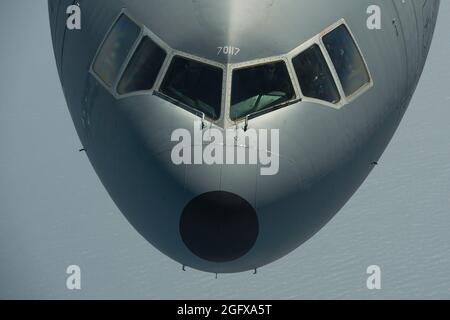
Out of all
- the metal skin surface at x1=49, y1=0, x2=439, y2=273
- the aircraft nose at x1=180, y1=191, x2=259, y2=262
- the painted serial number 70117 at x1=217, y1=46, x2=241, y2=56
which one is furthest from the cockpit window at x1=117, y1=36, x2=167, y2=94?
the aircraft nose at x1=180, y1=191, x2=259, y2=262

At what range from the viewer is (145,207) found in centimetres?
2769

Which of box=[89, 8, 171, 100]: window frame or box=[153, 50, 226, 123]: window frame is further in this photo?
box=[89, 8, 171, 100]: window frame

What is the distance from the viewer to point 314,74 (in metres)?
26.6

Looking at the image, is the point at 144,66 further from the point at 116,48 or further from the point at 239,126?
the point at 239,126

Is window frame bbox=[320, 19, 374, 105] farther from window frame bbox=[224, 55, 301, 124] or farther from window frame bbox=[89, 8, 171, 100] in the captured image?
window frame bbox=[89, 8, 171, 100]

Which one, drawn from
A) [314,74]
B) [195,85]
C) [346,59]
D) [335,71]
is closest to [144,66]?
[195,85]

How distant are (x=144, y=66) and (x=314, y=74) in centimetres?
325

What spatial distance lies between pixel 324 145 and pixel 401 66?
3.83 m

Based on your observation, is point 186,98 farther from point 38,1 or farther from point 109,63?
point 38,1

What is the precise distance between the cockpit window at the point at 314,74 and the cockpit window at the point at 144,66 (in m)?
2.59

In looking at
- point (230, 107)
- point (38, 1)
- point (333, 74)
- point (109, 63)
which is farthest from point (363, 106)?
point (38, 1)

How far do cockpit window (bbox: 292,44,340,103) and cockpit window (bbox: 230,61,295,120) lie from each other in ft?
0.96

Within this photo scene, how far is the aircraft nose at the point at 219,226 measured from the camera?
26.0 m

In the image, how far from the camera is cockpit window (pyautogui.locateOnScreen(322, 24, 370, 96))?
27.1 metres
